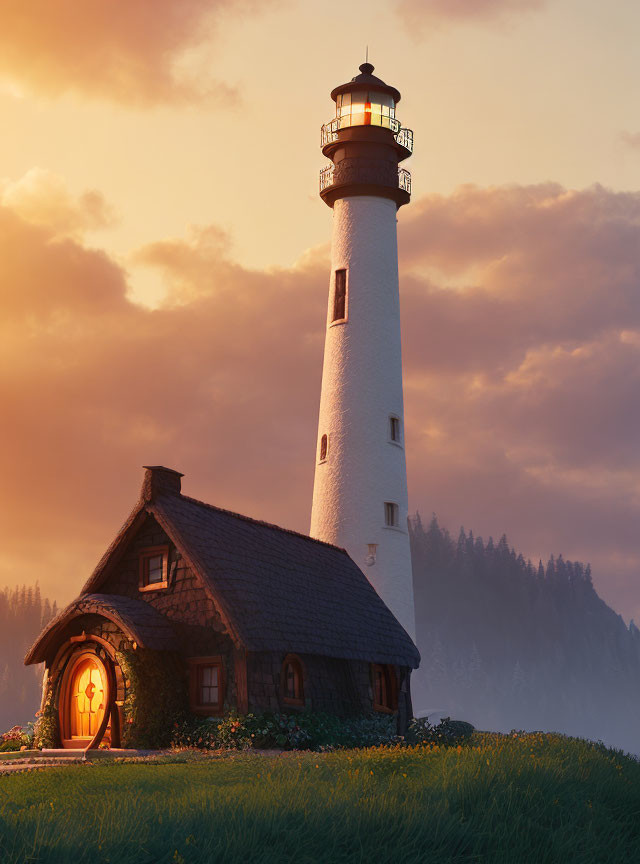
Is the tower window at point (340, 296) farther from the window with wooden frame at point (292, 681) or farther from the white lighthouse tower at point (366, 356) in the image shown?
the window with wooden frame at point (292, 681)

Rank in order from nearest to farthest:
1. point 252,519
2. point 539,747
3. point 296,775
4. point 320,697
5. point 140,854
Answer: point 140,854 → point 296,775 → point 539,747 → point 320,697 → point 252,519

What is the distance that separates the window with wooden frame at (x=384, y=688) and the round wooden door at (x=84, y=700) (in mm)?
7622

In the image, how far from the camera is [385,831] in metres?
12.7

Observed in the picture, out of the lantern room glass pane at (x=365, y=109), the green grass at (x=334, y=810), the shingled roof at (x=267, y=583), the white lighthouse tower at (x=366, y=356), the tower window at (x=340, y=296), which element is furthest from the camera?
the lantern room glass pane at (x=365, y=109)

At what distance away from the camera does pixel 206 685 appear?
24547 mm

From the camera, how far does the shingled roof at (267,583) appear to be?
24.1 m

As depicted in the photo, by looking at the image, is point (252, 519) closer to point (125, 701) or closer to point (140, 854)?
point (125, 701)

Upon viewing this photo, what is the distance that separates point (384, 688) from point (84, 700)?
28.5ft

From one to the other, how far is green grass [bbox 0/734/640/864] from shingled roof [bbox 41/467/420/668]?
562 centimetres

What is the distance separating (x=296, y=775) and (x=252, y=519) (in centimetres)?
1397

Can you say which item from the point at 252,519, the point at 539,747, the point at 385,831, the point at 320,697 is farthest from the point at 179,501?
the point at 385,831

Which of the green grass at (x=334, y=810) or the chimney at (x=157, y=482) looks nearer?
the green grass at (x=334, y=810)

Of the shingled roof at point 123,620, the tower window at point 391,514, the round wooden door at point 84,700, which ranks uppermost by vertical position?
the tower window at point 391,514

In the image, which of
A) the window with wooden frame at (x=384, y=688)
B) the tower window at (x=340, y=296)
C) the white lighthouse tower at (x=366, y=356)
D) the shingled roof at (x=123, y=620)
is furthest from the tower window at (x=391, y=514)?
the shingled roof at (x=123, y=620)
